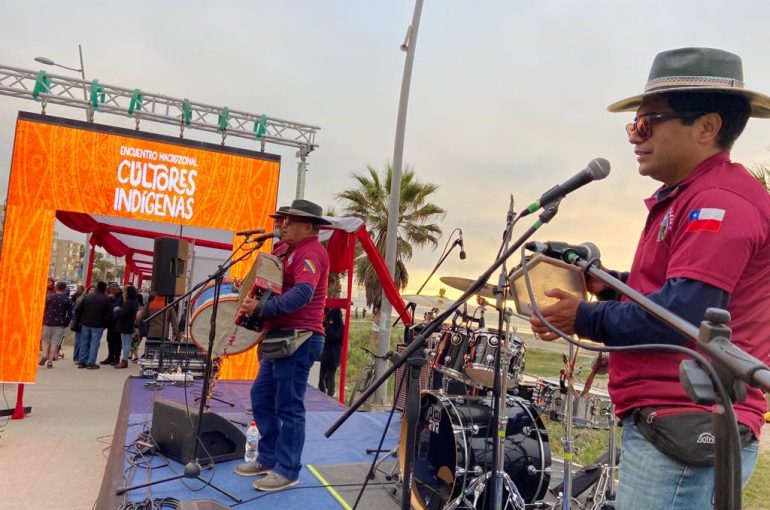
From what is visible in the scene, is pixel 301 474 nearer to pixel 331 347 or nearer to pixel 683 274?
pixel 683 274

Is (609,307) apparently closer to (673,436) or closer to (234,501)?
(673,436)

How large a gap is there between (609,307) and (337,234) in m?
7.94

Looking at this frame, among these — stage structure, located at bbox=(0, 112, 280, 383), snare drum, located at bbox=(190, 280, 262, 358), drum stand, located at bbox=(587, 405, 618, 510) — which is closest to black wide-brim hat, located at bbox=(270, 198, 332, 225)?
snare drum, located at bbox=(190, 280, 262, 358)

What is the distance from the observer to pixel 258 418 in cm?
478

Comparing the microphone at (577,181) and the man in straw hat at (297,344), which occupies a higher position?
the microphone at (577,181)

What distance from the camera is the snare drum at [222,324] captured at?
17.9 ft

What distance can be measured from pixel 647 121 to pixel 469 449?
9.99ft

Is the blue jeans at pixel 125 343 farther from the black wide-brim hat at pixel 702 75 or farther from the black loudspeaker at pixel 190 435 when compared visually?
the black wide-brim hat at pixel 702 75

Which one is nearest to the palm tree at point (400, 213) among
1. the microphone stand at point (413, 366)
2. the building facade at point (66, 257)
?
the microphone stand at point (413, 366)

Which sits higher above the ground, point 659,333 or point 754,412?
point 659,333

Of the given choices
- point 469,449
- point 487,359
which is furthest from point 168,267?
point 469,449

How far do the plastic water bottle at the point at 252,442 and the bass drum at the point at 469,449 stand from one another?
5.23 ft

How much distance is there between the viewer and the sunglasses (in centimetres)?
168

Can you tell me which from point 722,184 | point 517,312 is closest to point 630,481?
point 517,312
